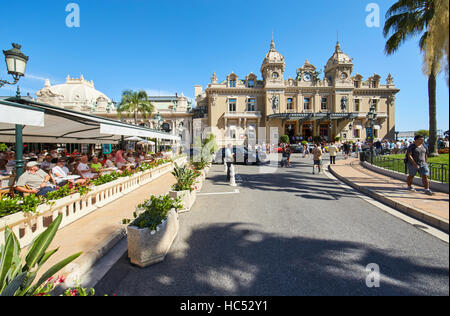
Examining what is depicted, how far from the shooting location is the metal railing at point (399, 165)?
19.3 feet

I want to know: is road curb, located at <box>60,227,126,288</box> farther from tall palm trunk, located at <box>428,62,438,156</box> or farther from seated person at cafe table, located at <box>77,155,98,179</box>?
tall palm trunk, located at <box>428,62,438,156</box>

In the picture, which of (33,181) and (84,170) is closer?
(33,181)

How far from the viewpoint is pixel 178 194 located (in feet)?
16.8

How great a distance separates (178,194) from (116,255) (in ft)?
7.42

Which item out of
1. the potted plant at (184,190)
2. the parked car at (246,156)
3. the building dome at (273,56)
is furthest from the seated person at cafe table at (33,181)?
the building dome at (273,56)

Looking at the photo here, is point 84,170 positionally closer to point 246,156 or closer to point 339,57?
point 246,156

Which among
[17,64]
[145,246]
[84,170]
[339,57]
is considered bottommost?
[145,246]

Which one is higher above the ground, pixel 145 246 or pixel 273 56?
pixel 273 56

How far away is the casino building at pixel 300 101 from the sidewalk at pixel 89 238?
3087 cm

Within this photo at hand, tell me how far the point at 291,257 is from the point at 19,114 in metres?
5.32

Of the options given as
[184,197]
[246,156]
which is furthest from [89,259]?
[246,156]

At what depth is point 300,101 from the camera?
1366 inches

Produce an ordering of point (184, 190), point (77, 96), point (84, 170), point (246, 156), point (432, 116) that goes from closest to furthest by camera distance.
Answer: point (184, 190)
point (84, 170)
point (432, 116)
point (246, 156)
point (77, 96)
